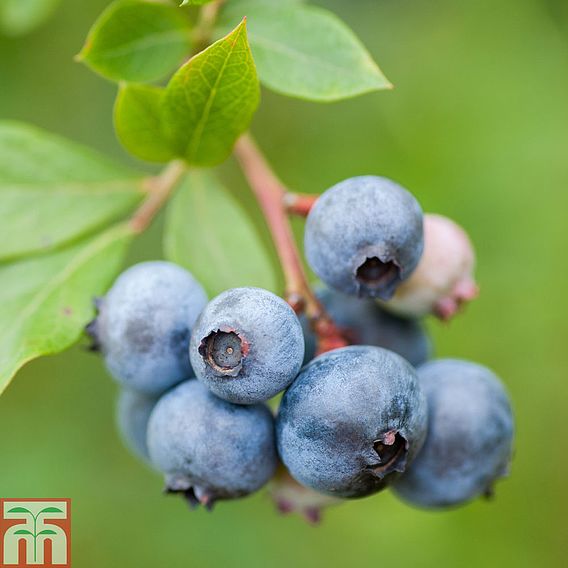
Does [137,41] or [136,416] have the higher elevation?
[137,41]

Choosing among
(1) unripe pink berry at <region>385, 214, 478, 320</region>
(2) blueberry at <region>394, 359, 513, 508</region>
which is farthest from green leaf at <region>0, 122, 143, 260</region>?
(2) blueberry at <region>394, 359, 513, 508</region>

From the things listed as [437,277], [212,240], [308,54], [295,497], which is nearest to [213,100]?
[308,54]

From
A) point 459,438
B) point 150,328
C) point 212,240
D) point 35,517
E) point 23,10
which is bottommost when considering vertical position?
point 35,517

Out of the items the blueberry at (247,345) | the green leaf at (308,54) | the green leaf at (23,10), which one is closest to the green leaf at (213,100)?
the green leaf at (308,54)

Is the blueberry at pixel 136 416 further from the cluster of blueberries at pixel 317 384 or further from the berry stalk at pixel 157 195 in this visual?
the berry stalk at pixel 157 195

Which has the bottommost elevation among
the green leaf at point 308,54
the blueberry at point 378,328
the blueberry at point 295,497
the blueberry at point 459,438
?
the blueberry at point 295,497

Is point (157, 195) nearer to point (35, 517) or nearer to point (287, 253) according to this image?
point (287, 253)

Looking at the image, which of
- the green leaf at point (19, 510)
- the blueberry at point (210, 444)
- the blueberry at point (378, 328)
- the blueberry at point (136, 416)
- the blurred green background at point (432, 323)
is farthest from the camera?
the blurred green background at point (432, 323)
